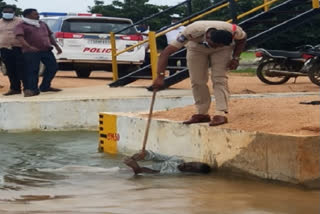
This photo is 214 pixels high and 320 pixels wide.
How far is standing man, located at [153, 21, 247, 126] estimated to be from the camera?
26.5 feet

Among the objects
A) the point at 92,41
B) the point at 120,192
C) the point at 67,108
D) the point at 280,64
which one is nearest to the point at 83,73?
the point at 92,41

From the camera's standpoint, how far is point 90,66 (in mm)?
18906

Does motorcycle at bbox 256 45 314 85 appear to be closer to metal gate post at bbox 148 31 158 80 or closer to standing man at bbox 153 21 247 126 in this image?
metal gate post at bbox 148 31 158 80

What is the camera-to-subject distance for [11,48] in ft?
44.1

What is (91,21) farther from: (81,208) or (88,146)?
(81,208)

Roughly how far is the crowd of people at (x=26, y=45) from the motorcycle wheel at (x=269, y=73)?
438 centimetres

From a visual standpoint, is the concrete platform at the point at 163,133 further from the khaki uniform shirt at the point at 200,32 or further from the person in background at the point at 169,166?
the khaki uniform shirt at the point at 200,32

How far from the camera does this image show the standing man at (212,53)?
806 cm

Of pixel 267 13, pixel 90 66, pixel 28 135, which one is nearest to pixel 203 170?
pixel 28 135

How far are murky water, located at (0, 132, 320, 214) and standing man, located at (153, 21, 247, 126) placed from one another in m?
0.91

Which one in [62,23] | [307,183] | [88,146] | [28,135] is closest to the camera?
[307,183]

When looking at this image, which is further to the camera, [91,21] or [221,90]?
[91,21]

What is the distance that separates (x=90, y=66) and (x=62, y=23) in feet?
3.97

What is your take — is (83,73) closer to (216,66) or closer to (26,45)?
(26,45)
